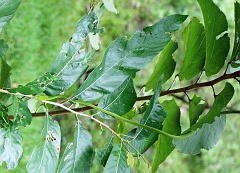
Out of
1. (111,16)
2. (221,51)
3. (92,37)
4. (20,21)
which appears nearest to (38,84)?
(92,37)

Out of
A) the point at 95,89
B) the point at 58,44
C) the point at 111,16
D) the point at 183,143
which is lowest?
the point at 183,143

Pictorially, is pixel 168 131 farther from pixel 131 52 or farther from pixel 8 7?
pixel 8 7

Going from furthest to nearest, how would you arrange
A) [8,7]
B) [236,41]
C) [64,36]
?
[64,36] < [236,41] < [8,7]

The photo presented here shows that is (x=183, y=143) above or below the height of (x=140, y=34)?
below

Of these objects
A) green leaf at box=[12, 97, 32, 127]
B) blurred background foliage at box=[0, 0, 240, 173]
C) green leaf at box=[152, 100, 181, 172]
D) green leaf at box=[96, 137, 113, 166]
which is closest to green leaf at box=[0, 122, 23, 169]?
green leaf at box=[12, 97, 32, 127]

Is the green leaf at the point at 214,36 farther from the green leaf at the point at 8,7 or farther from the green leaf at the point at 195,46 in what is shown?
the green leaf at the point at 8,7

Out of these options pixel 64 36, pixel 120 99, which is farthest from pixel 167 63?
pixel 64 36

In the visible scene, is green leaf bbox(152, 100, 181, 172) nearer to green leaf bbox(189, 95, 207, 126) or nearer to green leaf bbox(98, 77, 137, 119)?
green leaf bbox(189, 95, 207, 126)

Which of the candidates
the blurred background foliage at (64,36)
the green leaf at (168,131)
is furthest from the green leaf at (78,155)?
the blurred background foliage at (64,36)

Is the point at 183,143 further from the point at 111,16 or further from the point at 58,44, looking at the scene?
the point at 111,16
